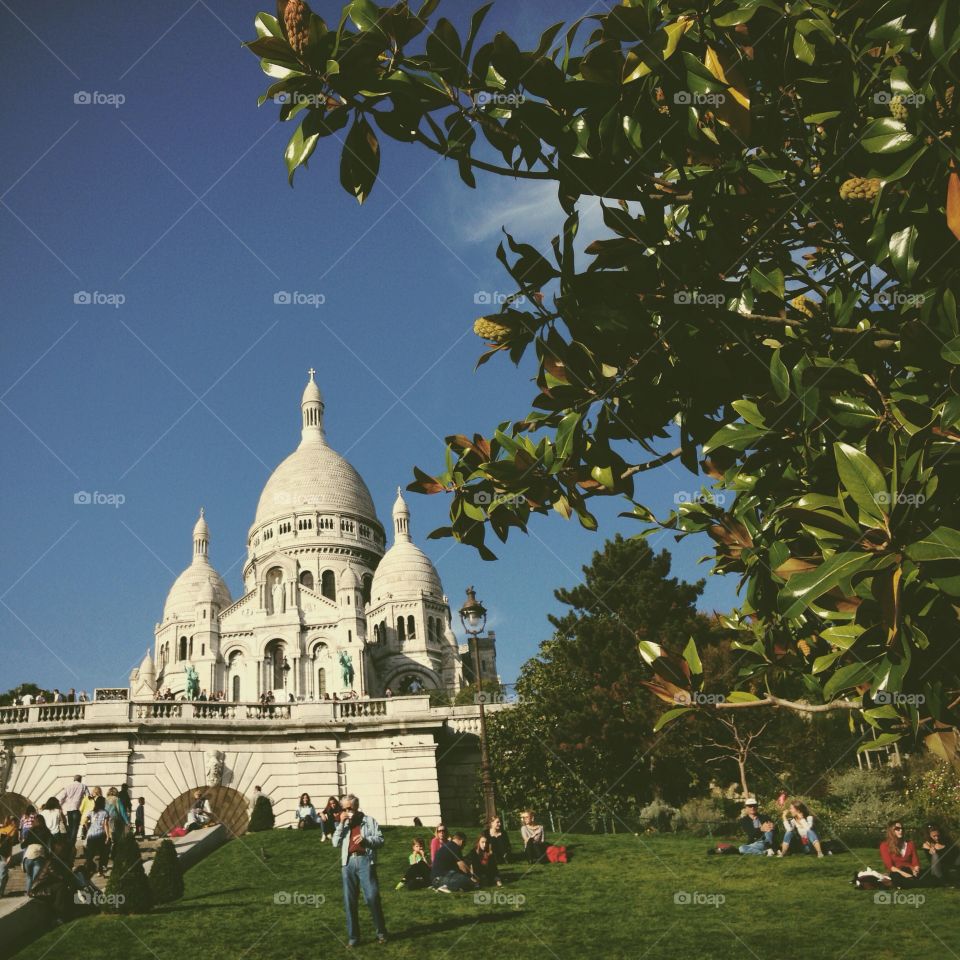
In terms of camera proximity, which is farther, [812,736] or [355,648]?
[355,648]

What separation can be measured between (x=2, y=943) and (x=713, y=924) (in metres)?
8.99

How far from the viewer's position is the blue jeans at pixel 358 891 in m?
11.1

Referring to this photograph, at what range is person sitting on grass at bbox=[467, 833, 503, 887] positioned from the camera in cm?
1505

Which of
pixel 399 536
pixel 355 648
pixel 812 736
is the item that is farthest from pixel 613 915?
pixel 399 536

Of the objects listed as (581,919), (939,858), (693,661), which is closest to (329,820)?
(581,919)

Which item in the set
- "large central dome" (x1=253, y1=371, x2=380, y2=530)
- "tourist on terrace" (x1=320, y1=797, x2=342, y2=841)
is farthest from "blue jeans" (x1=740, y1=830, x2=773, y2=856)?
"large central dome" (x1=253, y1=371, x2=380, y2=530)

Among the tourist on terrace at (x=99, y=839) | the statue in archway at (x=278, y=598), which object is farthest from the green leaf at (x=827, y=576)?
the statue in archway at (x=278, y=598)

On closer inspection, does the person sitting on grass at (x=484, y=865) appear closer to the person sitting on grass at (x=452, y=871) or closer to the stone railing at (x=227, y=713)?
the person sitting on grass at (x=452, y=871)

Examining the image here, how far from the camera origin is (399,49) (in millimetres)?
3705

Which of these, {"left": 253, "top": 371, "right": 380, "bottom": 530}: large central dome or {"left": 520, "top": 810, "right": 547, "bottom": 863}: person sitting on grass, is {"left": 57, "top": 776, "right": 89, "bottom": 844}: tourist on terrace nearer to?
{"left": 520, "top": 810, "right": 547, "bottom": 863}: person sitting on grass

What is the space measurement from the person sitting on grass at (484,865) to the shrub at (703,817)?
8.39m

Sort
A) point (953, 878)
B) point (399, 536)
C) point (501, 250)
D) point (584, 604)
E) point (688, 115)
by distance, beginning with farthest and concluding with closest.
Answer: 1. point (399, 536)
2. point (584, 604)
3. point (953, 878)
4. point (501, 250)
5. point (688, 115)

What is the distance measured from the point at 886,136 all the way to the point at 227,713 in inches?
1075

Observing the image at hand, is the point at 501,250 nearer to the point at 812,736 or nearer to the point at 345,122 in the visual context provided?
the point at 345,122
